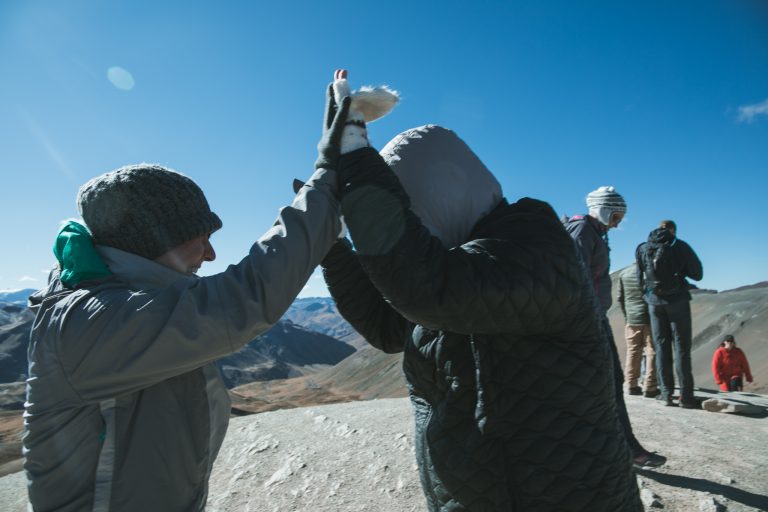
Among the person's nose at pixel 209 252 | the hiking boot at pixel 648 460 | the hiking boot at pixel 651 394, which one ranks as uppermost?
the person's nose at pixel 209 252

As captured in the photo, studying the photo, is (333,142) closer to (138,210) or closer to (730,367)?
(138,210)

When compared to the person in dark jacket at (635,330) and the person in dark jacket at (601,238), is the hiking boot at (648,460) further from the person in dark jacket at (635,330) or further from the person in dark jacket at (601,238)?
the person in dark jacket at (635,330)

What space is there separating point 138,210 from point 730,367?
11702 millimetres

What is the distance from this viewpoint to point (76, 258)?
4.11 feet

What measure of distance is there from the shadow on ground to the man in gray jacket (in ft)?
11.1

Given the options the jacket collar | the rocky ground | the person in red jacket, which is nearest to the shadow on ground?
the rocky ground

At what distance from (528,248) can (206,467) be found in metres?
1.15

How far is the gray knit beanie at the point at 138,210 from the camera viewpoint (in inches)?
53.4

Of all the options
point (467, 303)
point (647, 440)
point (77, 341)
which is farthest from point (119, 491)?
point (647, 440)

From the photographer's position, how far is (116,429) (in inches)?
47.5

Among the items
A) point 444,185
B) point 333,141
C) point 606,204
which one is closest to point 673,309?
point 606,204

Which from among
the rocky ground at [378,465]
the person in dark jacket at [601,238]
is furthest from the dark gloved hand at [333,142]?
the rocky ground at [378,465]

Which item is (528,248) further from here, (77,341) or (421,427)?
(77,341)

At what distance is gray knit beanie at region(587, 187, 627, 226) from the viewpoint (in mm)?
4039
